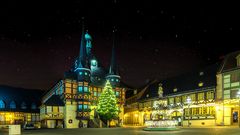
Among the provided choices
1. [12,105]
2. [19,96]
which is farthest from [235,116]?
[19,96]

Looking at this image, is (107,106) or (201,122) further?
(107,106)

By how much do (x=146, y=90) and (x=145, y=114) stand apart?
7.14m

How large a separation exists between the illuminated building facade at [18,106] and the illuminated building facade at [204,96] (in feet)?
96.3

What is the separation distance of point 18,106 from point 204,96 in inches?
1860

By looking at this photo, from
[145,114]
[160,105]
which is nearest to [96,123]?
[145,114]

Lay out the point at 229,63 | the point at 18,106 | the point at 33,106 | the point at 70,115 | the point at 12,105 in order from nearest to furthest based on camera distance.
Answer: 1. the point at 229,63
2. the point at 70,115
3. the point at 12,105
4. the point at 18,106
5. the point at 33,106

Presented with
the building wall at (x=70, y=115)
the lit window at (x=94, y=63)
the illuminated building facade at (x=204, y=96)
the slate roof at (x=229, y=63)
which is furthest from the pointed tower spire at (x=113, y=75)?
the slate roof at (x=229, y=63)

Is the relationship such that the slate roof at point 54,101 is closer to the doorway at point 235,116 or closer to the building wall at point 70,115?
the building wall at point 70,115

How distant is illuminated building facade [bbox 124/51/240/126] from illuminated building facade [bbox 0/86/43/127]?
29359 mm

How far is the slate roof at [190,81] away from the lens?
5441cm

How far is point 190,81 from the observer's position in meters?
60.2

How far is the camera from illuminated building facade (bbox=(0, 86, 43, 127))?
72.7 m

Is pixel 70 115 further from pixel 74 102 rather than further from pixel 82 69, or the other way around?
pixel 82 69

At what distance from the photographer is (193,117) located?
55938 millimetres
